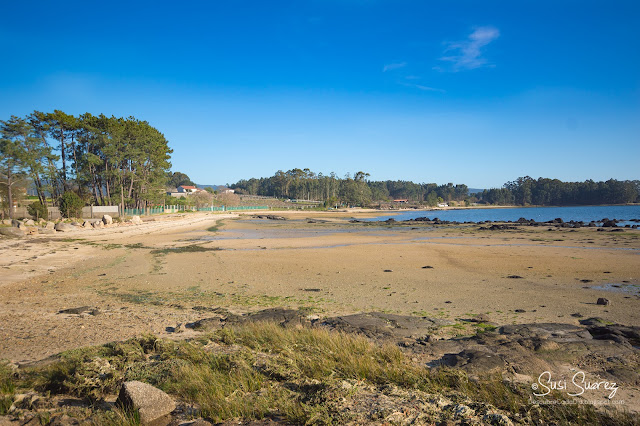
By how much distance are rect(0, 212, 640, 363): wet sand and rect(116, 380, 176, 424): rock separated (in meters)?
3.03

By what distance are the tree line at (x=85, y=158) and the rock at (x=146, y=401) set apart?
4233 centimetres

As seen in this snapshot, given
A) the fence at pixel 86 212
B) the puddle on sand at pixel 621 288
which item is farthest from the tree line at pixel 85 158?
the puddle on sand at pixel 621 288

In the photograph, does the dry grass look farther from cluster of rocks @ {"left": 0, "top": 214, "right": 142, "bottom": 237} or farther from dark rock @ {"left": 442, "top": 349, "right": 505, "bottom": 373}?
cluster of rocks @ {"left": 0, "top": 214, "right": 142, "bottom": 237}

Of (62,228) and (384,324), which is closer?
(384,324)

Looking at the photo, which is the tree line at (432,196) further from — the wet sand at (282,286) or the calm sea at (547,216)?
the wet sand at (282,286)

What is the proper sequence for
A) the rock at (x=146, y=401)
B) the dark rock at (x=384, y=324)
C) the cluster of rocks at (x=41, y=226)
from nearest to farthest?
the rock at (x=146, y=401), the dark rock at (x=384, y=324), the cluster of rocks at (x=41, y=226)

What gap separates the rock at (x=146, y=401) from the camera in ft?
12.2

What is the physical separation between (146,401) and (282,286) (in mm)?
8378

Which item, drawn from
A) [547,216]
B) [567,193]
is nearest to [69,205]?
[547,216]

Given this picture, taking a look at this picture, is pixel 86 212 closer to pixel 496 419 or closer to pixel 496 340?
pixel 496 340

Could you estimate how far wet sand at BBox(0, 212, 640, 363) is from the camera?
7.78 m

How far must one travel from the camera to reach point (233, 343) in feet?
20.2

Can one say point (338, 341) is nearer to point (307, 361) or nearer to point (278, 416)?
point (307, 361)

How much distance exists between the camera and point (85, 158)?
47438mm
